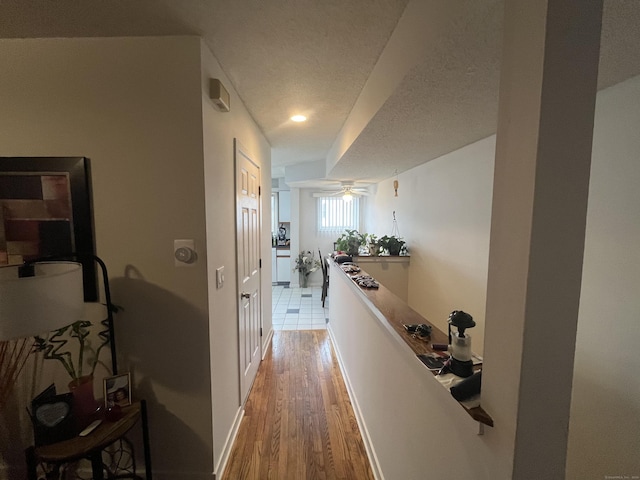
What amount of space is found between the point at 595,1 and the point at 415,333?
3.91 feet

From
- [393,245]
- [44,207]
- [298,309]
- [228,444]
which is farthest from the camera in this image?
[298,309]

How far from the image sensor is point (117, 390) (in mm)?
1359

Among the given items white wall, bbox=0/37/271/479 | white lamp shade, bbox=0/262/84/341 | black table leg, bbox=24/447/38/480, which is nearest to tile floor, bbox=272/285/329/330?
white wall, bbox=0/37/271/479

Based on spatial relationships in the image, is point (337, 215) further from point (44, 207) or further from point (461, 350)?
point (461, 350)

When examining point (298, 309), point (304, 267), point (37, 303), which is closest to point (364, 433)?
point (37, 303)

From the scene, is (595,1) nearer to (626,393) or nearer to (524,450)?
(524,450)

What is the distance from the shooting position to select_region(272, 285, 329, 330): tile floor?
4027 millimetres

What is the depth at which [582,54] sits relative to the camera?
24.1 inches

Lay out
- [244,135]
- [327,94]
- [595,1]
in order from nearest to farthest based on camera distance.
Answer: [595,1] → [327,94] → [244,135]

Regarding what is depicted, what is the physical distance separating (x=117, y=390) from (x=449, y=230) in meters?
2.93

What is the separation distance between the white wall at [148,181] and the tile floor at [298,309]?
7.97ft

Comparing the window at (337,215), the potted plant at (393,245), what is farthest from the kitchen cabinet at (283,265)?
the potted plant at (393,245)

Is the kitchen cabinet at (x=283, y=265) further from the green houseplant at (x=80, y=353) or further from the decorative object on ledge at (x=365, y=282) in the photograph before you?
the green houseplant at (x=80, y=353)

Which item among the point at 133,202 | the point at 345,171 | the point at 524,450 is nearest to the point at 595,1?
the point at 524,450
